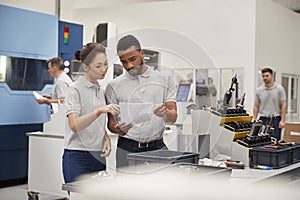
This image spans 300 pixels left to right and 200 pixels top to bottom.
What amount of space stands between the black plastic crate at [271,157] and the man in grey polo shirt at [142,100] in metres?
0.56

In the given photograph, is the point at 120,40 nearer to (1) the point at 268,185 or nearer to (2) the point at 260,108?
(1) the point at 268,185

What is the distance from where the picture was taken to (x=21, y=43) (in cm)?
416

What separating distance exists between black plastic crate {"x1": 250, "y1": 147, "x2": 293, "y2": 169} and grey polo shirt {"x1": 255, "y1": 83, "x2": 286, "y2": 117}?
9.76 ft

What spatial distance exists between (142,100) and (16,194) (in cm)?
287

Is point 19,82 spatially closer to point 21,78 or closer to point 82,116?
point 21,78

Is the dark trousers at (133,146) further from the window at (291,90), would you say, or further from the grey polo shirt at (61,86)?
the window at (291,90)

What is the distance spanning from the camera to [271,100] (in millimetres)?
5020

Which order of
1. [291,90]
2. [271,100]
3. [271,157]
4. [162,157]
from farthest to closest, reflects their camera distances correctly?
1. [291,90]
2. [271,100]
3. [271,157]
4. [162,157]

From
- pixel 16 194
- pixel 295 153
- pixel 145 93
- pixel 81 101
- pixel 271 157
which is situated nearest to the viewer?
pixel 145 93

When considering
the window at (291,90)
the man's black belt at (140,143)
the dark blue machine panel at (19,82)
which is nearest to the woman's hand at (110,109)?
the man's black belt at (140,143)

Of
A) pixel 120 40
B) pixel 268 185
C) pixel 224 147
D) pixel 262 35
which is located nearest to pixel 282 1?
pixel 262 35

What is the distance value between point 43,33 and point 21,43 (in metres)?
0.29

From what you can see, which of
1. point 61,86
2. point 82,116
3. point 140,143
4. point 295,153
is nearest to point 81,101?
point 82,116

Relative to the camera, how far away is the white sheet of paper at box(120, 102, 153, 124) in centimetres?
126
